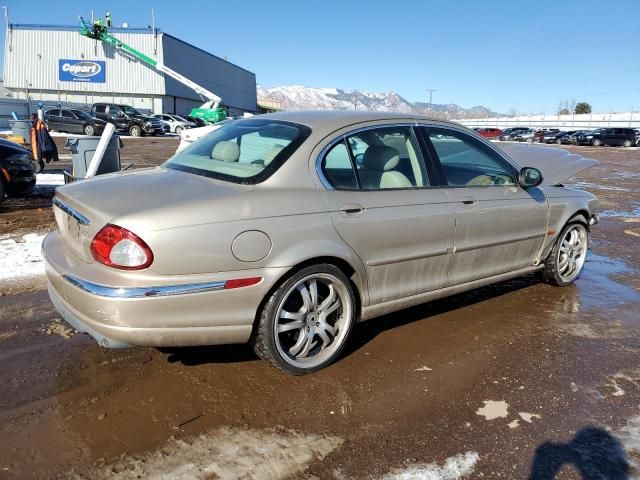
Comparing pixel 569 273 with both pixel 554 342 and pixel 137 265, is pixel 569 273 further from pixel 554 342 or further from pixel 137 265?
pixel 137 265

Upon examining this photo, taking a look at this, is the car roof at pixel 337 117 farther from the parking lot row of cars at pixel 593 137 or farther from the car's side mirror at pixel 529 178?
the parking lot row of cars at pixel 593 137

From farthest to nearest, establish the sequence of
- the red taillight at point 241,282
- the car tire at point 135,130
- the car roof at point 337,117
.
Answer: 1. the car tire at point 135,130
2. the car roof at point 337,117
3. the red taillight at point 241,282

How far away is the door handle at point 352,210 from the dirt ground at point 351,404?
101 centimetres

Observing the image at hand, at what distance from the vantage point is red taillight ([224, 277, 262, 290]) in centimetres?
278

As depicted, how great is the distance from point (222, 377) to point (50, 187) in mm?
8757

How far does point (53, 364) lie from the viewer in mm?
3232

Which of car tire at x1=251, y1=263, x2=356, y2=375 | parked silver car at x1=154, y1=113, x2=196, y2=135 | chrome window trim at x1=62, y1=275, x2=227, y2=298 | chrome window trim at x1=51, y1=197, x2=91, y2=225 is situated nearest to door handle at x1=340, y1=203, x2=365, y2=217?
car tire at x1=251, y1=263, x2=356, y2=375

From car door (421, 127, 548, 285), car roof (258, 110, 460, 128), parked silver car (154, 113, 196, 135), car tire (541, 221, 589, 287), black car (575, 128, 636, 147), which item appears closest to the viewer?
car roof (258, 110, 460, 128)

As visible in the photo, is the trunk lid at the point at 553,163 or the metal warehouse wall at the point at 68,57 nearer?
the trunk lid at the point at 553,163

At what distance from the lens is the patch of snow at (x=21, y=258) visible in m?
4.98

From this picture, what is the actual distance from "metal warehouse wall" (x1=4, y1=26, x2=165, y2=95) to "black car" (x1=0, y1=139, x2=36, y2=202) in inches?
1615

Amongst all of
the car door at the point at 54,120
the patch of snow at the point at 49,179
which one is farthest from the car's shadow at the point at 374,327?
the car door at the point at 54,120

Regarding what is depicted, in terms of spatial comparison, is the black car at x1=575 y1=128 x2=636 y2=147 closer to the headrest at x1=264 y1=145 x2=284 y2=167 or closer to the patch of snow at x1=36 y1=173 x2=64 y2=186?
the patch of snow at x1=36 y1=173 x2=64 y2=186

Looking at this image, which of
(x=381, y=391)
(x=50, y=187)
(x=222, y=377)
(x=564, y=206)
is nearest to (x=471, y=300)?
(x=564, y=206)
